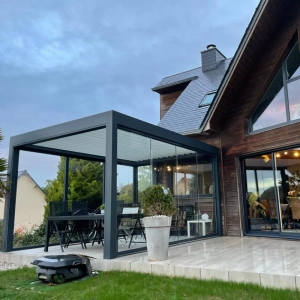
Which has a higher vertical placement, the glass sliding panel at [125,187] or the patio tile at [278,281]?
the glass sliding panel at [125,187]

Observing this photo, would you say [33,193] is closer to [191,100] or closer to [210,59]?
[191,100]

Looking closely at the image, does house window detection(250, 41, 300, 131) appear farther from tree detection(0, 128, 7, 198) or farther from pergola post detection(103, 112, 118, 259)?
tree detection(0, 128, 7, 198)

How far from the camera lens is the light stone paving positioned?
12.0 feet

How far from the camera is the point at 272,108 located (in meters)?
7.65

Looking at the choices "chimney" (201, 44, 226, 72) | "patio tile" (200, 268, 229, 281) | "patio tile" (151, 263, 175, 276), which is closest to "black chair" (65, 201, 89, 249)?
"patio tile" (151, 263, 175, 276)

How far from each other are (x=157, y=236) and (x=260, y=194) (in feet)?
13.4

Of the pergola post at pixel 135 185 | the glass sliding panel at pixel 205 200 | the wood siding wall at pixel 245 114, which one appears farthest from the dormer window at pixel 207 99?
the pergola post at pixel 135 185

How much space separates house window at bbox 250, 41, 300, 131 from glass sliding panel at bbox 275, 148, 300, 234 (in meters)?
0.84

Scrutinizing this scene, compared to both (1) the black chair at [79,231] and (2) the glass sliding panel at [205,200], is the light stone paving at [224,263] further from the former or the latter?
(2) the glass sliding panel at [205,200]

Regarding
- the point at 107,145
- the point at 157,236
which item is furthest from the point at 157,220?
the point at 107,145

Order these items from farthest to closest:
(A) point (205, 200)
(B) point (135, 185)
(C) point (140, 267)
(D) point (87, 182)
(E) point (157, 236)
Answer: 1. (D) point (87, 182)
2. (A) point (205, 200)
3. (B) point (135, 185)
4. (E) point (157, 236)
5. (C) point (140, 267)

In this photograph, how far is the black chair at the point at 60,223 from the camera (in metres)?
6.18

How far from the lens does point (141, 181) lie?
6.13 metres

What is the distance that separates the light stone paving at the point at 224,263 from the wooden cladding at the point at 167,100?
7921 mm
